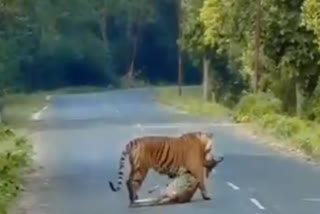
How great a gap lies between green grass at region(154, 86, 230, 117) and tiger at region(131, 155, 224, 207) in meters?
36.4

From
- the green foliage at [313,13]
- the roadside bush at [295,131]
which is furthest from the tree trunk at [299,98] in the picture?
the green foliage at [313,13]

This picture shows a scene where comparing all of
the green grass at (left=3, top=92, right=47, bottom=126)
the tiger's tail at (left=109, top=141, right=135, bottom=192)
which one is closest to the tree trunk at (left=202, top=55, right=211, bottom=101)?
the green grass at (left=3, top=92, right=47, bottom=126)

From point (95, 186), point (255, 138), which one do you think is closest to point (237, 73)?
point (255, 138)

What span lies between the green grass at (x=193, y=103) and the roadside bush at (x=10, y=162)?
81.2ft

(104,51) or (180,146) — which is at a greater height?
(180,146)

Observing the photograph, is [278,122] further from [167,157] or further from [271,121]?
[167,157]

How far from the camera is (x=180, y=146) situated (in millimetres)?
20766

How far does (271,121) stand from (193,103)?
2633 centimetres

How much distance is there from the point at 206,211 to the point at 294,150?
15.1 m

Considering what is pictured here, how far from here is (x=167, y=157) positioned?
68.2 feet

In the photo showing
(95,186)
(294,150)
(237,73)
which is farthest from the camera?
(237,73)

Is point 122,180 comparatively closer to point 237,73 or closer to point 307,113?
point 307,113

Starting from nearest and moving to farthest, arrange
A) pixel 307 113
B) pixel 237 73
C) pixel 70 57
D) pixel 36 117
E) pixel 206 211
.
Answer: pixel 206 211 → pixel 307 113 → pixel 36 117 → pixel 237 73 → pixel 70 57

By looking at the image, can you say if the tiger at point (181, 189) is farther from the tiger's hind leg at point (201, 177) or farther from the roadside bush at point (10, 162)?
the roadside bush at point (10, 162)
